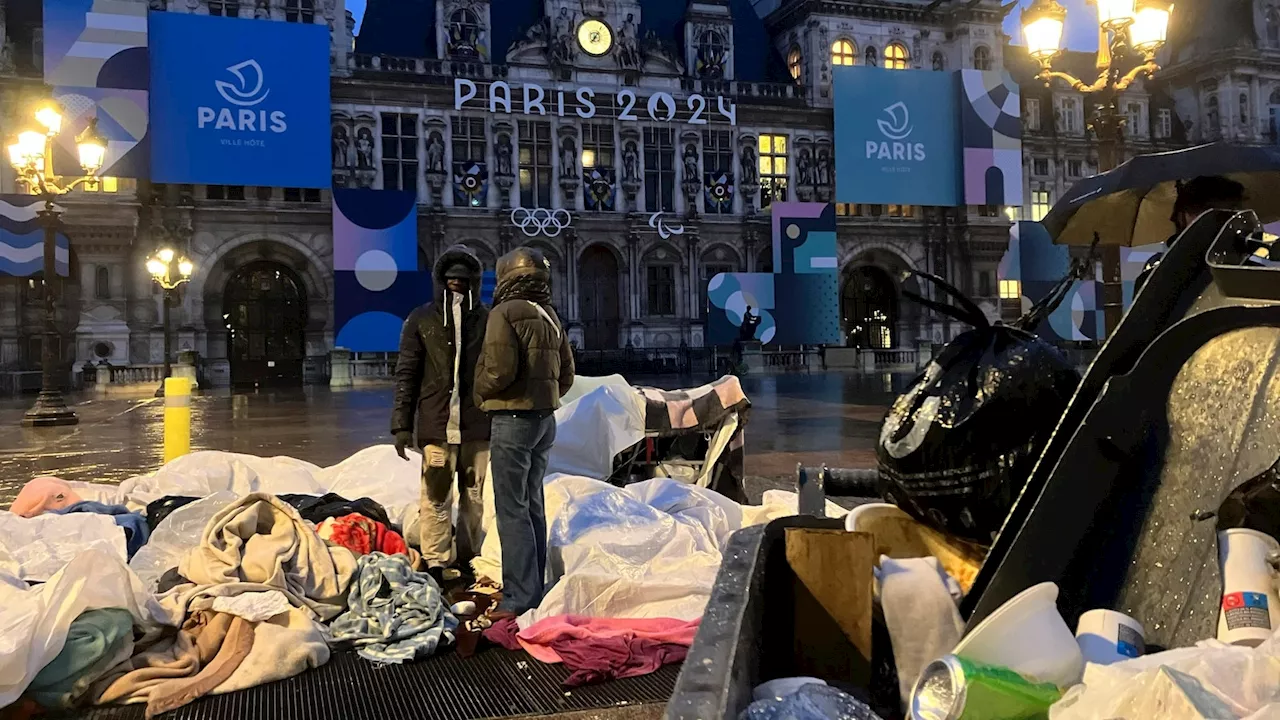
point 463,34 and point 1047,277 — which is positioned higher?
point 463,34

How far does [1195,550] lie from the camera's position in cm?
161

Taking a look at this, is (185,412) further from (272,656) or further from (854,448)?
(854,448)

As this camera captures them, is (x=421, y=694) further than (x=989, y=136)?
No

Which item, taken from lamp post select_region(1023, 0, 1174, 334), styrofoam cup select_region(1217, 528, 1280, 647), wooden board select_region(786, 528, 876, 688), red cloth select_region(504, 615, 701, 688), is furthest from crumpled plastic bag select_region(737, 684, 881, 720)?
lamp post select_region(1023, 0, 1174, 334)

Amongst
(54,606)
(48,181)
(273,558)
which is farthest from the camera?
(48,181)

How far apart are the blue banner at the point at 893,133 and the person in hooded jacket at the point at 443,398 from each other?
25.8m

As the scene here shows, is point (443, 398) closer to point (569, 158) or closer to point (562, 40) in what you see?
point (569, 158)

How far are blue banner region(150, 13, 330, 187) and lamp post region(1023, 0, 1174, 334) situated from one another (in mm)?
20547

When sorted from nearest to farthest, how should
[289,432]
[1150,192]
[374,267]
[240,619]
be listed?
[240,619]
[1150,192]
[289,432]
[374,267]

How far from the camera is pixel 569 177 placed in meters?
28.2

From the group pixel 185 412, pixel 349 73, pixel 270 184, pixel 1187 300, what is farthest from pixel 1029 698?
pixel 349 73

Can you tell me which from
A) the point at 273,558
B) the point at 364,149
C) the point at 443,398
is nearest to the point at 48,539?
the point at 273,558

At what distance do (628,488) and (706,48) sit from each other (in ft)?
91.8

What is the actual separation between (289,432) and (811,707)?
11423 mm
